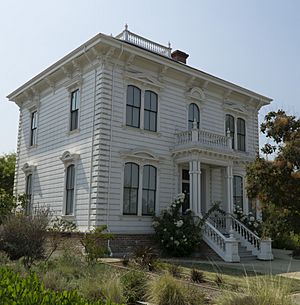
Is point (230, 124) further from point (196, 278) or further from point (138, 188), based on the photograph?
point (196, 278)

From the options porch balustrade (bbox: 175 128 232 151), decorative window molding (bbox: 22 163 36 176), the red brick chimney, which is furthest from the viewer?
the red brick chimney

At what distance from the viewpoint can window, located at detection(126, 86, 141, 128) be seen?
18.8 m

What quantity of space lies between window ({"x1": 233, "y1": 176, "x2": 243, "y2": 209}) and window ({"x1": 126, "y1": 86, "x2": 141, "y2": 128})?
8.03 meters

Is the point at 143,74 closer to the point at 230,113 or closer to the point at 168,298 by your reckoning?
the point at 230,113

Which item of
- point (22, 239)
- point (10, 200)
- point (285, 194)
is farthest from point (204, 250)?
point (10, 200)

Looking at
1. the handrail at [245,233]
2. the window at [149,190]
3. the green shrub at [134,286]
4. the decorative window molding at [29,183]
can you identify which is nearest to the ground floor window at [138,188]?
the window at [149,190]

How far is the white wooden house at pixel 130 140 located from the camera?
57.9 feet

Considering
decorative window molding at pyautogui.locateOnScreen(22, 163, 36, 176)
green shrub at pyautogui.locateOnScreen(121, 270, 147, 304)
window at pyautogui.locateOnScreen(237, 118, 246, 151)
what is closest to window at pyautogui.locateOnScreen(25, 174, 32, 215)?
decorative window molding at pyautogui.locateOnScreen(22, 163, 36, 176)

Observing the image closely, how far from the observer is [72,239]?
17594 mm

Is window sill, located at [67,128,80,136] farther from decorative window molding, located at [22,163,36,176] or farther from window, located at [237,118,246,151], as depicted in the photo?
window, located at [237,118,246,151]

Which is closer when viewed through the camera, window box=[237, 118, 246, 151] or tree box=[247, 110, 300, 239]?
tree box=[247, 110, 300, 239]

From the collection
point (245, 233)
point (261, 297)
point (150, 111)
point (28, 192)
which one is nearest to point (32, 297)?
point (261, 297)

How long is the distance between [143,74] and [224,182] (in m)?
7.62

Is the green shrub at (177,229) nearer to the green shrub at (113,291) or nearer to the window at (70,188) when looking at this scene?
the window at (70,188)
